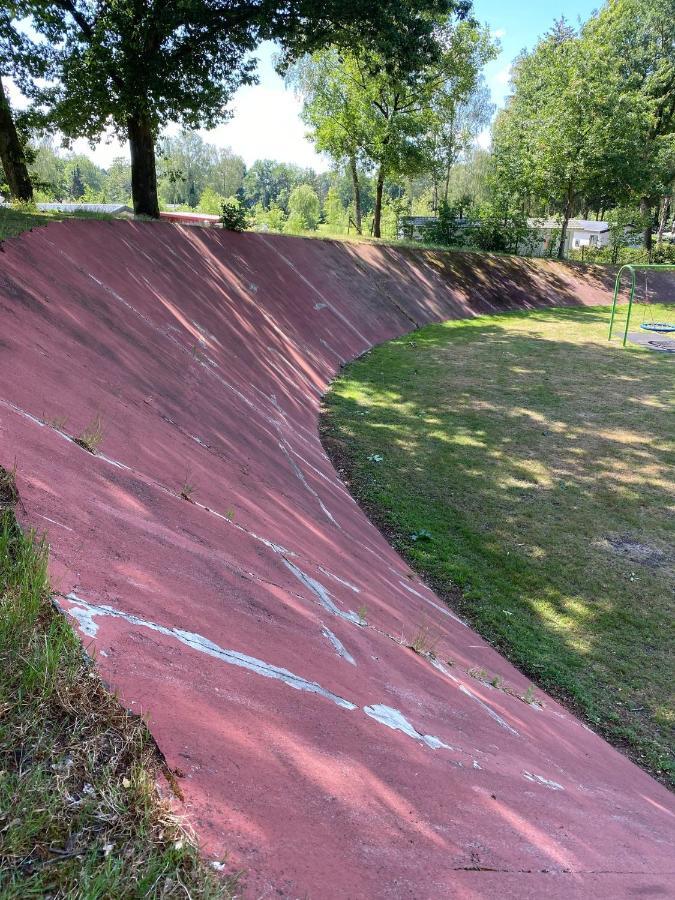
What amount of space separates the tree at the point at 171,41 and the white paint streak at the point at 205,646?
13222 millimetres

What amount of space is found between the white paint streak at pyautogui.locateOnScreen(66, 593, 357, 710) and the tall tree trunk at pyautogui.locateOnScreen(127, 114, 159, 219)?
14438 millimetres

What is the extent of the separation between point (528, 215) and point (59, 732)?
36.0m

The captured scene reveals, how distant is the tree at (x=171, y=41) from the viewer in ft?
40.2

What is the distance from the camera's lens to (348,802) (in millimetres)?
2049

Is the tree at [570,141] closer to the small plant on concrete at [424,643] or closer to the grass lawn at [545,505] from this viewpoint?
the grass lawn at [545,505]

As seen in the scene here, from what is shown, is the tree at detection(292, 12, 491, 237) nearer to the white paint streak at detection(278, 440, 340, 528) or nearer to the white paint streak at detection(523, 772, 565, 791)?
the white paint streak at detection(278, 440, 340, 528)

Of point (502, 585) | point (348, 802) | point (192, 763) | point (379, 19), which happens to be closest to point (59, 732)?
point (192, 763)

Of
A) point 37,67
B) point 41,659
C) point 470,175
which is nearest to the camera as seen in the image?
point 41,659

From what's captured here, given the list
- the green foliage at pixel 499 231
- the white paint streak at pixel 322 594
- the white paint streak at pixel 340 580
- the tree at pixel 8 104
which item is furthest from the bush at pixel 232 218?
the green foliage at pixel 499 231

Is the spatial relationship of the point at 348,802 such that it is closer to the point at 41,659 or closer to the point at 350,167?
the point at 41,659

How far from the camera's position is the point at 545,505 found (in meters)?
8.32

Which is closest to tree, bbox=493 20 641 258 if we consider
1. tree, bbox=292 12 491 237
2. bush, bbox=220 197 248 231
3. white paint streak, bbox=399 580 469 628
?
tree, bbox=292 12 491 237

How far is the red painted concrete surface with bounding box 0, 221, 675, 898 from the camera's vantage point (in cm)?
193

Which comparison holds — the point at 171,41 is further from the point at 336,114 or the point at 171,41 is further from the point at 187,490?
the point at 336,114
